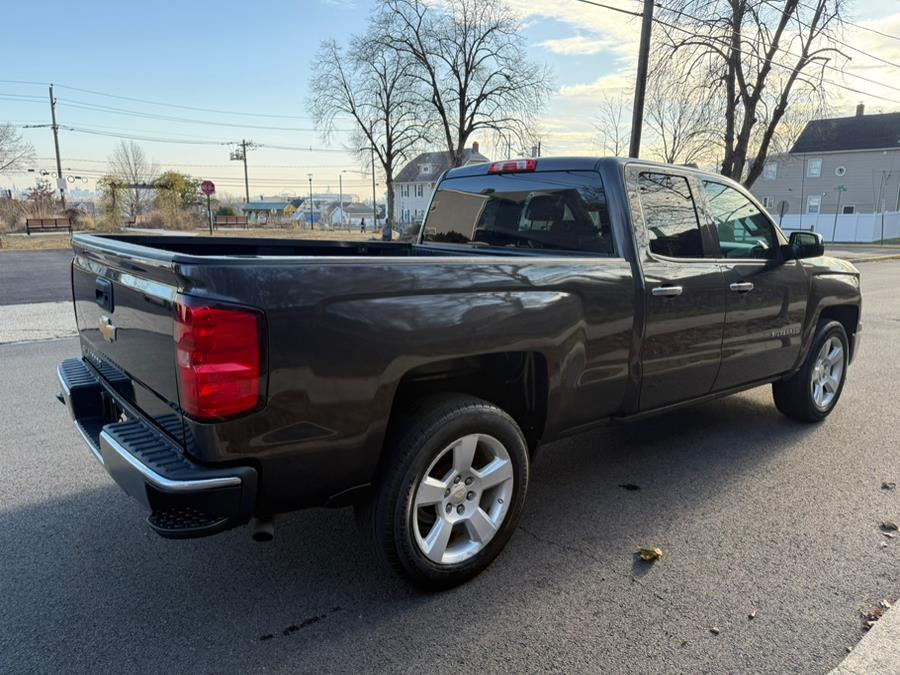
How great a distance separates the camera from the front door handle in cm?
358

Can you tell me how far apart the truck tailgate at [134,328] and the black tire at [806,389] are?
455cm

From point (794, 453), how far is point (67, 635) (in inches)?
176

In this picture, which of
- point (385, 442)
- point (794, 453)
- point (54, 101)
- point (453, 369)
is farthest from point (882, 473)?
point (54, 101)

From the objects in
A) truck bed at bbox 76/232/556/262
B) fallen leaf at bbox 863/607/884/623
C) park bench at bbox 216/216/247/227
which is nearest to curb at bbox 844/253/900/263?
truck bed at bbox 76/232/556/262

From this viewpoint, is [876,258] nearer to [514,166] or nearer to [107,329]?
[514,166]

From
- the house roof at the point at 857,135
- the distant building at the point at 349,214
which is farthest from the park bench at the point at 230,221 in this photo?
the house roof at the point at 857,135

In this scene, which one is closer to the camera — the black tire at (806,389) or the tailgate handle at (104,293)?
the tailgate handle at (104,293)

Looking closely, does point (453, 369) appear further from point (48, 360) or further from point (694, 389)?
point (48, 360)

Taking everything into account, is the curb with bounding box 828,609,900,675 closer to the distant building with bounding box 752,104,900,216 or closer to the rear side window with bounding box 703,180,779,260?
the rear side window with bounding box 703,180,779,260

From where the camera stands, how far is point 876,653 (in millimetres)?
2457

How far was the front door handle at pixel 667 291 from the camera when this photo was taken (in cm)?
358

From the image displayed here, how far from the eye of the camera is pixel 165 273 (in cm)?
229

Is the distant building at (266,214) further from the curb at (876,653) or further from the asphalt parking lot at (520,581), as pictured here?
the curb at (876,653)

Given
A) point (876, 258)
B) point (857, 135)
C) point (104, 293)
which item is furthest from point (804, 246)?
point (857, 135)
